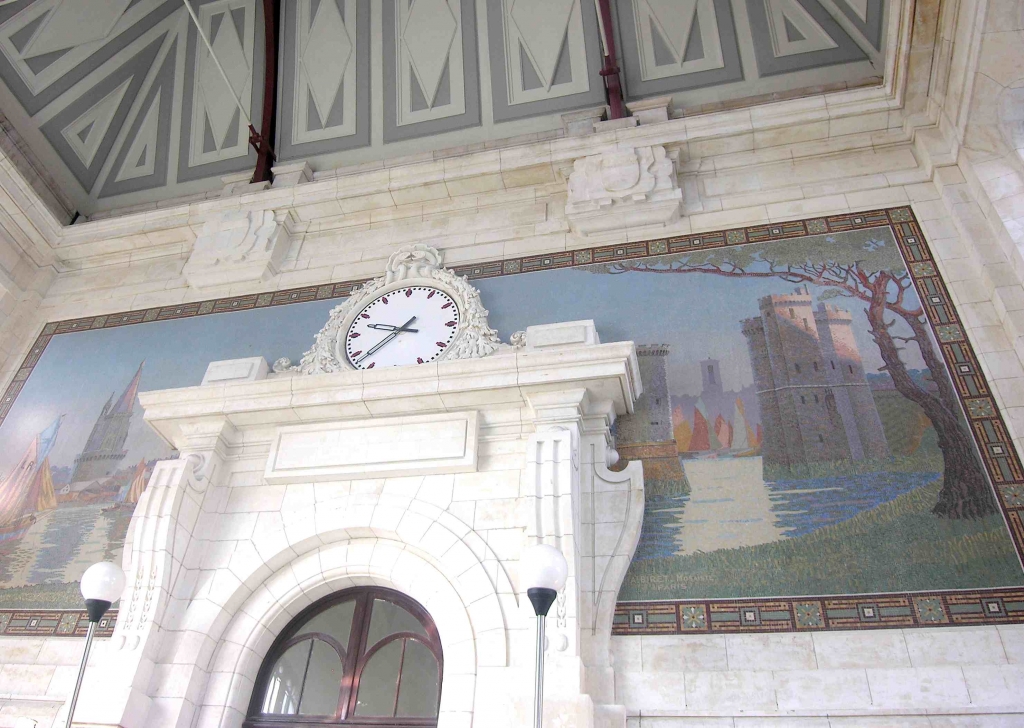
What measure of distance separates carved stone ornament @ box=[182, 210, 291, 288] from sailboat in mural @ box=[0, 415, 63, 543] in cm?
168

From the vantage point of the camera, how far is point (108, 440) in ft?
21.4

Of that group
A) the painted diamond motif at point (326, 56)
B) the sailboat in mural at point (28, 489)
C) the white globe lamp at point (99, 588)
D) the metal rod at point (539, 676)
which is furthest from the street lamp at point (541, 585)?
the painted diamond motif at point (326, 56)

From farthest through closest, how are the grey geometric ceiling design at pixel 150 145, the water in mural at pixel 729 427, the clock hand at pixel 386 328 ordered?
the grey geometric ceiling design at pixel 150 145, the clock hand at pixel 386 328, the water in mural at pixel 729 427

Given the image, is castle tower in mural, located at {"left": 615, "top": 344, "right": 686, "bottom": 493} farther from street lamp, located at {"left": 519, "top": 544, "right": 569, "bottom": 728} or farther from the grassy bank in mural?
street lamp, located at {"left": 519, "top": 544, "right": 569, "bottom": 728}

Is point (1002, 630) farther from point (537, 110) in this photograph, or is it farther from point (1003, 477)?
point (537, 110)

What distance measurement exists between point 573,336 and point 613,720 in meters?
2.37

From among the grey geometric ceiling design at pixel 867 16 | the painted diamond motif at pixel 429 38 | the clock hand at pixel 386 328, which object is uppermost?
the painted diamond motif at pixel 429 38

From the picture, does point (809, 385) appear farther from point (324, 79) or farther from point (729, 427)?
point (324, 79)

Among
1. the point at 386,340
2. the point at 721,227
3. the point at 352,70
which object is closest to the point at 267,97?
the point at 352,70

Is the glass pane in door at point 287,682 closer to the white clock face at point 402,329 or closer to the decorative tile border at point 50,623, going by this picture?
the decorative tile border at point 50,623

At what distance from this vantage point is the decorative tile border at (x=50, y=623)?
17.9ft

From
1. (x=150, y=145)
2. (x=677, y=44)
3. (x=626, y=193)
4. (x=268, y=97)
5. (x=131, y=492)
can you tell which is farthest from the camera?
(x=150, y=145)

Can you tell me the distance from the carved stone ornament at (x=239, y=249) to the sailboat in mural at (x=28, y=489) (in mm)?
1684

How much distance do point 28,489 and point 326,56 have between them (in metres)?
4.63
